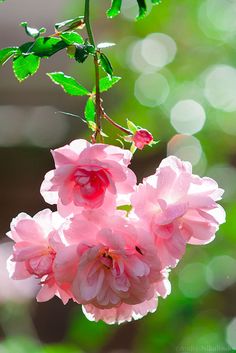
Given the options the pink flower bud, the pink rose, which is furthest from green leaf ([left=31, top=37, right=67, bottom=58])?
the pink rose

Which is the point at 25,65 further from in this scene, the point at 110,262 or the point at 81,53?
the point at 110,262

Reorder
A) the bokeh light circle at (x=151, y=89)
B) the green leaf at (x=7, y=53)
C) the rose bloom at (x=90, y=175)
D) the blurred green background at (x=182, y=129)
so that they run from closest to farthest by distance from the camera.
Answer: the rose bloom at (x=90, y=175), the green leaf at (x=7, y=53), the blurred green background at (x=182, y=129), the bokeh light circle at (x=151, y=89)

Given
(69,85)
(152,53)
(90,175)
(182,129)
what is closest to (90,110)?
(69,85)

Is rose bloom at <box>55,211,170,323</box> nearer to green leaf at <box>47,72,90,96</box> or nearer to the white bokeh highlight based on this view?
green leaf at <box>47,72,90,96</box>

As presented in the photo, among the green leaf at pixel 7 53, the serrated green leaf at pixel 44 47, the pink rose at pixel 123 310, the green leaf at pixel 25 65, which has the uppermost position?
the serrated green leaf at pixel 44 47

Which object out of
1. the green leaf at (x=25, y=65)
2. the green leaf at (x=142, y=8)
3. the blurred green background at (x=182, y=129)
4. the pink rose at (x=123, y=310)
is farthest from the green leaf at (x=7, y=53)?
the blurred green background at (x=182, y=129)

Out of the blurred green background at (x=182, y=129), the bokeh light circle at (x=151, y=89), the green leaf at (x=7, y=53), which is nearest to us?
the green leaf at (x=7, y=53)

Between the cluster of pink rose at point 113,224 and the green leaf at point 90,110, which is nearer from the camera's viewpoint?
the cluster of pink rose at point 113,224

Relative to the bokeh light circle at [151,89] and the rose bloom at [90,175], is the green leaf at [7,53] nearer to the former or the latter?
the rose bloom at [90,175]

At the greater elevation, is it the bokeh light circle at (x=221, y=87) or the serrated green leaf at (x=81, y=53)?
the serrated green leaf at (x=81, y=53)
